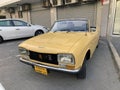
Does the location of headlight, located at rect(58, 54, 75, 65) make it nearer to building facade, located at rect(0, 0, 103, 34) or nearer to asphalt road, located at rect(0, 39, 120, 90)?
asphalt road, located at rect(0, 39, 120, 90)

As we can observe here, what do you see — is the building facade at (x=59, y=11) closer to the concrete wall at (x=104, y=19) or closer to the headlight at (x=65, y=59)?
the concrete wall at (x=104, y=19)

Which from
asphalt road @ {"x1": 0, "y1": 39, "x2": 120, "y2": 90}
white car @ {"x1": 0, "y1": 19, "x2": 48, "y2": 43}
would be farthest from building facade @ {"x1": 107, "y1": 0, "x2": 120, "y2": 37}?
white car @ {"x1": 0, "y1": 19, "x2": 48, "y2": 43}

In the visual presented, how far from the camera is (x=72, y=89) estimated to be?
275 centimetres

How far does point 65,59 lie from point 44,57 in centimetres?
51

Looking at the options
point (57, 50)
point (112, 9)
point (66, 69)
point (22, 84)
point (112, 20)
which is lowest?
point (22, 84)

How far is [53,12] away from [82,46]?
9.59m

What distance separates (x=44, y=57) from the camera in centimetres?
277

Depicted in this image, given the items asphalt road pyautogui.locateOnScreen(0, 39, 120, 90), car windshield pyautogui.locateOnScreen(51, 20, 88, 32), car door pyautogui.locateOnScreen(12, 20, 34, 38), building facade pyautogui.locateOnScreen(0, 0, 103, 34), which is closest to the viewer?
asphalt road pyautogui.locateOnScreen(0, 39, 120, 90)

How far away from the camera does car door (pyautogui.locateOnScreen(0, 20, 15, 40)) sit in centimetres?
757

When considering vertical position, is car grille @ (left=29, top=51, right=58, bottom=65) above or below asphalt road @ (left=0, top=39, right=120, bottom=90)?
above

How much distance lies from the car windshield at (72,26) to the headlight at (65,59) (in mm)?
1653

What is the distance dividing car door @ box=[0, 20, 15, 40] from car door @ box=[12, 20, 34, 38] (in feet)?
0.91

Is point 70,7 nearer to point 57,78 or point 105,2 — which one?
point 105,2

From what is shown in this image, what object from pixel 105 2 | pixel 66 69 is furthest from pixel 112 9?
pixel 66 69
